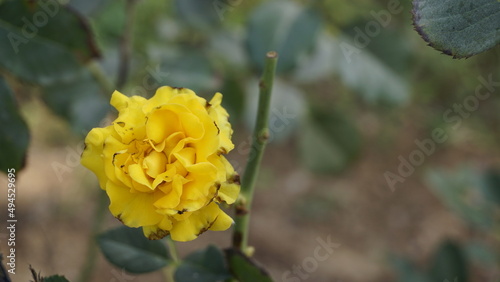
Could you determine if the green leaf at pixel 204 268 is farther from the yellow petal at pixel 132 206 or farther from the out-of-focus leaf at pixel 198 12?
the out-of-focus leaf at pixel 198 12

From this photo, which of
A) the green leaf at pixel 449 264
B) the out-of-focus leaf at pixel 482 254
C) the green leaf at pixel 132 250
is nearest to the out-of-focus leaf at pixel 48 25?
the green leaf at pixel 132 250

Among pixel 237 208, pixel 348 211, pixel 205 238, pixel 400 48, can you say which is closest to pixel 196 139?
pixel 237 208

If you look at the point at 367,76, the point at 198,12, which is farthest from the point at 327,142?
the point at 198,12

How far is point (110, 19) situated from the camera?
107 cm

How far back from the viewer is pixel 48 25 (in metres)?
0.65

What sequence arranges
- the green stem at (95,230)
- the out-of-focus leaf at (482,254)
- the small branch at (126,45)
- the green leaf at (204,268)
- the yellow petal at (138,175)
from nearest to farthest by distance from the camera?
→ the yellow petal at (138,175)
the green leaf at (204,268)
the small branch at (126,45)
the green stem at (95,230)
the out-of-focus leaf at (482,254)

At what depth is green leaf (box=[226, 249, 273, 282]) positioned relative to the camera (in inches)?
16.3

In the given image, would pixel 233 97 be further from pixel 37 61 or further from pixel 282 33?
pixel 37 61

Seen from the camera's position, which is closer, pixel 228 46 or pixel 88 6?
pixel 88 6

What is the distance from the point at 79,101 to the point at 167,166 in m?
0.54

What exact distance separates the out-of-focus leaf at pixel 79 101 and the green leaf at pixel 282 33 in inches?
9.9

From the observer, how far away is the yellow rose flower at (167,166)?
0.35 meters

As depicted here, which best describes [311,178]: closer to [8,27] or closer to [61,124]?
[61,124]

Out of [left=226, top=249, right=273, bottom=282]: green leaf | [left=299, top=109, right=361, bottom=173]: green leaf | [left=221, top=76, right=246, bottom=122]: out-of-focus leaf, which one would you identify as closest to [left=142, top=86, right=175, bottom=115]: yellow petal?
[left=226, top=249, right=273, bottom=282]: green leaf
